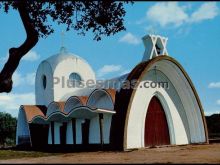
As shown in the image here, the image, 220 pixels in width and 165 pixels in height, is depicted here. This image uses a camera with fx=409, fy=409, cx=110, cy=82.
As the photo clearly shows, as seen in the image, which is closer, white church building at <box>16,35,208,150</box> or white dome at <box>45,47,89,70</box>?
white church building at <box>16,35,208,150</box>

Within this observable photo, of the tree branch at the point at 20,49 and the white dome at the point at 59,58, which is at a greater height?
the white dome at the point at 59,58

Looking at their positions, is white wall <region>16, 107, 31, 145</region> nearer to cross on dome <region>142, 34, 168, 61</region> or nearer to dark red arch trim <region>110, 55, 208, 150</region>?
cross on dome <region>142, 34, 168, 61</region>

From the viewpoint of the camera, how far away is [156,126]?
96.1 ft

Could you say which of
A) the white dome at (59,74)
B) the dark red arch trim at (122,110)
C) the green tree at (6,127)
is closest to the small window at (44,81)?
the white dome at (59,74)

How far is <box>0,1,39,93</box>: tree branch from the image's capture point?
12.4m

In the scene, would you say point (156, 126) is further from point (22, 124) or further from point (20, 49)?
point (20, 49)

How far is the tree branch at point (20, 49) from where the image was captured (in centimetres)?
1241

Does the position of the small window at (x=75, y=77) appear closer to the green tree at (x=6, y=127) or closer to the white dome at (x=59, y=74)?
the white dome at (x=59, y=74)

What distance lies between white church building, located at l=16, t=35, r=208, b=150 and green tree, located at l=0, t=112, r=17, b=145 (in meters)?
24.8

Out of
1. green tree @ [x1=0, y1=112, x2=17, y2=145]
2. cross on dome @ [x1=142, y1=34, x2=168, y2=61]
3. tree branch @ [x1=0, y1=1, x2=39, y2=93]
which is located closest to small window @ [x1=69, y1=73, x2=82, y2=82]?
A: cross on dome @ [x1=142, y1=34, x2=168, y2=61]

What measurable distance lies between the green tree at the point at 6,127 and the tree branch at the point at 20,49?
5074 cm

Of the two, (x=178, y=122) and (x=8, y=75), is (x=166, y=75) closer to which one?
(x=178, y=122)

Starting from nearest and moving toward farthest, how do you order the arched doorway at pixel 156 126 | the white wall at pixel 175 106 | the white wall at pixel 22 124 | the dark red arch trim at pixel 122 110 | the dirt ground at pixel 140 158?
the dirt ground at pixel 140 158, the dark red arch trim at pixel 122 110, the white wall at pixel 175 106, the arched doorway at pixel 156 126, the white wall at pixel 22 124

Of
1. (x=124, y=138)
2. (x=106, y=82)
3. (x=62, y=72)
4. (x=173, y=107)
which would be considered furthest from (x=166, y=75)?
(x=62, y=72)
